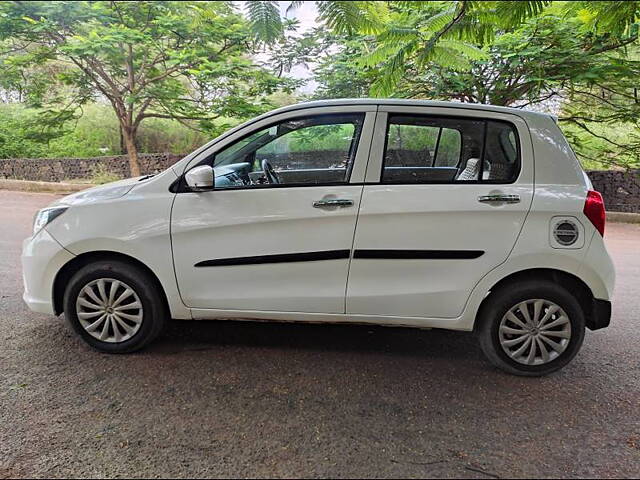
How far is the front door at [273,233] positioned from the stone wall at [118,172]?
9.52 m

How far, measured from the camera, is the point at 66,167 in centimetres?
1352

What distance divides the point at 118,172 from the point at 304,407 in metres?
13.4

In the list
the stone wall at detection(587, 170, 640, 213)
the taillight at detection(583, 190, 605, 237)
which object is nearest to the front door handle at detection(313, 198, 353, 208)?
the taillight at detection(583, 190, 605, 237)

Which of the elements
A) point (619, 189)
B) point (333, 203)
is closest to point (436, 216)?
point (333, 203)

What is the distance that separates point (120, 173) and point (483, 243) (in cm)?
1352

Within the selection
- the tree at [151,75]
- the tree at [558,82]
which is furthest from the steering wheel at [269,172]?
the tree at [558,82]

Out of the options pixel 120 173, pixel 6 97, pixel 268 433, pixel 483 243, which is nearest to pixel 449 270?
pixel 483 243

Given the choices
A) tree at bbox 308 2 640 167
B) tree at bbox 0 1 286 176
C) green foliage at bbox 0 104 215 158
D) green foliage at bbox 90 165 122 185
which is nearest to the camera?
tree at bbox 0 1 286 176

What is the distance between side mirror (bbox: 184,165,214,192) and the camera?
305 centimetres

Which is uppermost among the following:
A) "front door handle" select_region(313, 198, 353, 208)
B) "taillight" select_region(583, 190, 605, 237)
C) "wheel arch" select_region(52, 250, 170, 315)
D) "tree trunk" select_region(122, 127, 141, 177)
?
"tree trunk" select_region(122, 127, 141, 177)

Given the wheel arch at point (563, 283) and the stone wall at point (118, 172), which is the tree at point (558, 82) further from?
the wheel arch at point (563, 283)

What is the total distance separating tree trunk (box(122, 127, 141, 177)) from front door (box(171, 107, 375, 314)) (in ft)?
35.9

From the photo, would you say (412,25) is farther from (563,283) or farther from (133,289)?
(133,289)

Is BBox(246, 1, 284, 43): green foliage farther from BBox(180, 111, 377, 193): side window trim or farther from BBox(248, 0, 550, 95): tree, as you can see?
BBox(180, 111, 377, 193): side window trim
